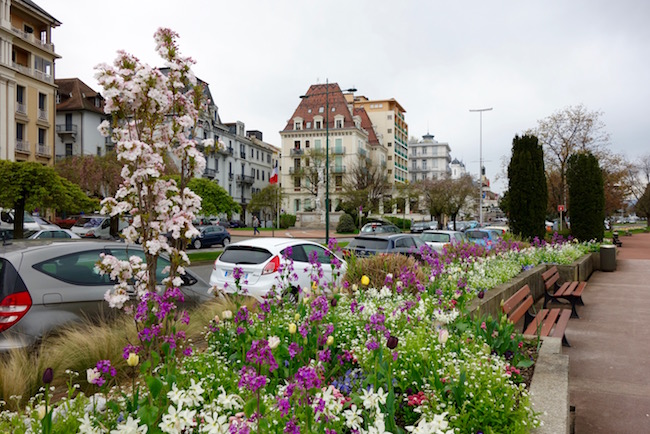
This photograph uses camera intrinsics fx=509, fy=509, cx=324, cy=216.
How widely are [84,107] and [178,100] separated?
195ft

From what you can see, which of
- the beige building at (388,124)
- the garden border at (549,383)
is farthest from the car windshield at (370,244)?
the beige building at (388,124)

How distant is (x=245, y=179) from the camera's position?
80.6m

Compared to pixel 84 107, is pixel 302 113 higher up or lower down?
higher up

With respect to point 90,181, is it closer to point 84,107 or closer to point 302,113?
point 84,107

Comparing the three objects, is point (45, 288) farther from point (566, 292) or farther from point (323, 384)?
point (566, 292)

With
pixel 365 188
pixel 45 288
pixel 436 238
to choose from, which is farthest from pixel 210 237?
pixel 365 188

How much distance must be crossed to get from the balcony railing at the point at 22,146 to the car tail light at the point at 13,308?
150 ft

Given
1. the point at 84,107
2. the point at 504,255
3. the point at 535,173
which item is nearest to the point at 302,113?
the point at 84,107

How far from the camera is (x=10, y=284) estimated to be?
498cm

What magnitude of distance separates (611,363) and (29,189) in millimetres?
18604

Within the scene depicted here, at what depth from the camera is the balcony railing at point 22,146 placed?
144ft

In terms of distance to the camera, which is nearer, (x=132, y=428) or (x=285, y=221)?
(x=132, y=428)

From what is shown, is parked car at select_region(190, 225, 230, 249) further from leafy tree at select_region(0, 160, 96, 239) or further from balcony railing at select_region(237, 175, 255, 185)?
balcony railing at select_region(237, 175, 255, 185)

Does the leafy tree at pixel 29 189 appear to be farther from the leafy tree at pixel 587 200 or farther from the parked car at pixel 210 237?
the leafy tree at pixel 587 200
